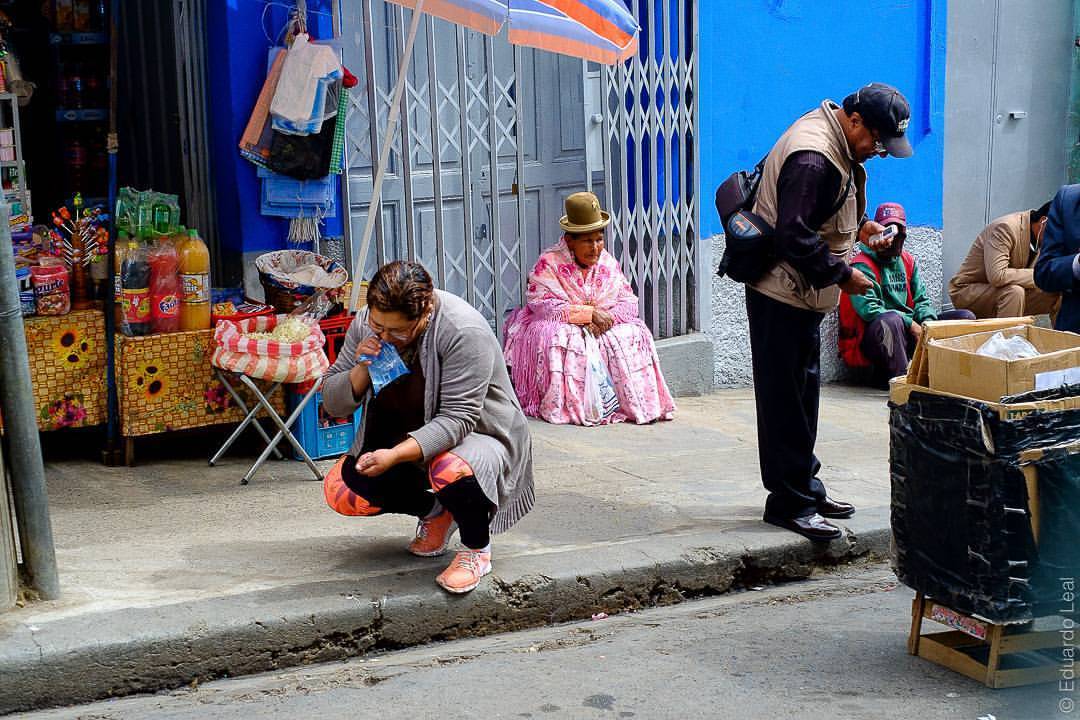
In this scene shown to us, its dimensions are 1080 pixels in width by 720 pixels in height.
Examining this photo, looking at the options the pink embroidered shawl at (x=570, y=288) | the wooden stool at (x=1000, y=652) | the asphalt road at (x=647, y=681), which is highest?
the pink embroidered shawl at (x=570, y=288)

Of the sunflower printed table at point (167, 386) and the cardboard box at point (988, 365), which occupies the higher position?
the cardboard box at point (988, 365)

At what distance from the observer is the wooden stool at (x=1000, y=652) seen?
3.98 meters

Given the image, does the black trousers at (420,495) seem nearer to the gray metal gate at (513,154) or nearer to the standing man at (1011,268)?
the gray metal gate at (513,154)

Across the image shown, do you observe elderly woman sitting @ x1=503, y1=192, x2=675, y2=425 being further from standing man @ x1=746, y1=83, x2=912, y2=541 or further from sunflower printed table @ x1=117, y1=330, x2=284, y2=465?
standing man @ x1=746, y1=83, x2=912, y2=541

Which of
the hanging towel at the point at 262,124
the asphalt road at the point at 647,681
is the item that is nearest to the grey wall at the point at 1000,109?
the hanging towel at the point at 262,124

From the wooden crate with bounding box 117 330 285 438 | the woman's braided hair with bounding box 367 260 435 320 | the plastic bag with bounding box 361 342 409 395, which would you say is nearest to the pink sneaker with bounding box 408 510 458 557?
the plastic bag with bounding box 361 342 409 395

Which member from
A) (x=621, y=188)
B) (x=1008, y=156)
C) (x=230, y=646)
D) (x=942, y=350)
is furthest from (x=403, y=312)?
(x=1008, y=156)

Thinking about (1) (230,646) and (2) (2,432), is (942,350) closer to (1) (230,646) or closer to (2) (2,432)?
(1) (230,646)

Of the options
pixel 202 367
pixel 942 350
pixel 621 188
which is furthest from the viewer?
pixel 621 188

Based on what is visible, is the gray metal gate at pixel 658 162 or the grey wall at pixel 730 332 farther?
the grey wall at pixel 730 332

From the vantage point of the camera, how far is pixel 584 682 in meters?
4.09

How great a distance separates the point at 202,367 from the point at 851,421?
3773 mm

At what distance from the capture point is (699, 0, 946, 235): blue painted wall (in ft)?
26.8

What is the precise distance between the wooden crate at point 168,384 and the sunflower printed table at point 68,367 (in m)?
0.13
